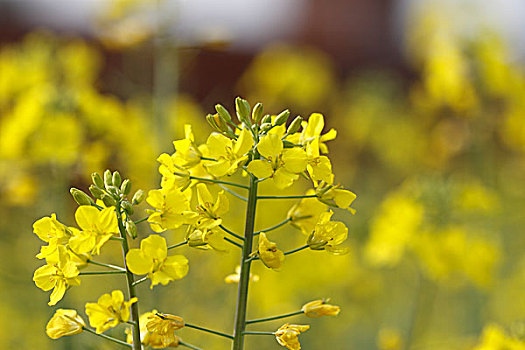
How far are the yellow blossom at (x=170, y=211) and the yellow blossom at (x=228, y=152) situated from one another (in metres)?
0.05

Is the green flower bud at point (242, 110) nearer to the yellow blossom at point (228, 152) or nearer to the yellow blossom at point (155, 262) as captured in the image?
the yellow blossom at point (228, 152)

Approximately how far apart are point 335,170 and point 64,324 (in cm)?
262

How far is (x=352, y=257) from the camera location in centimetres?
200

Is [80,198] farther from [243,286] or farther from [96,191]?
[243,286]

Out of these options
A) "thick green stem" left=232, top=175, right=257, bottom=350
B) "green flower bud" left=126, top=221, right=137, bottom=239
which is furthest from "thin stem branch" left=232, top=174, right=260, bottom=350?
"green flower bud" left=126, top=221, right=137, bottom=239

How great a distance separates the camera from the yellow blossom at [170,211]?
610 millimetres

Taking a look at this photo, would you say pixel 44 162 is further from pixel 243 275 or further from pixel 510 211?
pixel 510 211

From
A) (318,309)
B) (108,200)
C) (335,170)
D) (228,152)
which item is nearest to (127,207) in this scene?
(108,200)

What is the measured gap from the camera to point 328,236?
66cm

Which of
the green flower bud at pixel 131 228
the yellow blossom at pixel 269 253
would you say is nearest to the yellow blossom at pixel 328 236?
the yellow blossom at pixel 269 253

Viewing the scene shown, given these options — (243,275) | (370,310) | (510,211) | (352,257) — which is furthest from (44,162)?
(510,211)

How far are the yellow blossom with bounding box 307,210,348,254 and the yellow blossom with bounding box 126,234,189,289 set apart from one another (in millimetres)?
148

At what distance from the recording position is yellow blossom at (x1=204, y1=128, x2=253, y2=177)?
63cm

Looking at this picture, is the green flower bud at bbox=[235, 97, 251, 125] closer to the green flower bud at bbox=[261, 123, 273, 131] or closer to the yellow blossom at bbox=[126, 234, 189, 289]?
the green flower bud at bbox=[261, 123, 273, 131]
